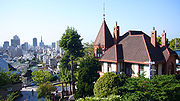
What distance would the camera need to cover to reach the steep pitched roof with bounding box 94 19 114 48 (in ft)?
74.8

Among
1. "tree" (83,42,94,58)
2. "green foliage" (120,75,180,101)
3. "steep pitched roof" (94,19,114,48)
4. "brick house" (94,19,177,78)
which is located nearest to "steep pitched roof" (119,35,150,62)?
"brick house" (94,19,177,78)

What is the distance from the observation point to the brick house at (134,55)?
18.2m

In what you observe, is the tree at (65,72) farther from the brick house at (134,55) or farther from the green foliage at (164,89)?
the green foliage at (164,89)

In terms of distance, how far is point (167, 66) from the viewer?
19016 millimetres

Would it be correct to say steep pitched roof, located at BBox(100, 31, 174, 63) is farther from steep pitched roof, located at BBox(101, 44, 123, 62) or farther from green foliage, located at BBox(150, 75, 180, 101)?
green foliage, located at BBox(150, 75, 180, 101)

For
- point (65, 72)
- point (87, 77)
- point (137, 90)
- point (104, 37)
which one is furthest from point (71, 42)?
point (137, 90)

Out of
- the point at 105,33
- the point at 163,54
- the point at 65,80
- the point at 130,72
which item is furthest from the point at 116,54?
the point at 65,80

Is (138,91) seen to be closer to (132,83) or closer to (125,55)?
(132,83)

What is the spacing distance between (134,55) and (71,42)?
11.6 m

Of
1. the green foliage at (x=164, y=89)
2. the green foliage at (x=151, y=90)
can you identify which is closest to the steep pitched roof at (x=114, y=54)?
the green foliage at (x=151, y=90)

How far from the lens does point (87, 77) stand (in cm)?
1981

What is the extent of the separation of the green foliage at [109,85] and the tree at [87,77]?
11.5 ft

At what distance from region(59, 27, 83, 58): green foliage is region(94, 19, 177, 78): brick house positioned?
4.90m

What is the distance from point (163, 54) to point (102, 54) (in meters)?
8.90
